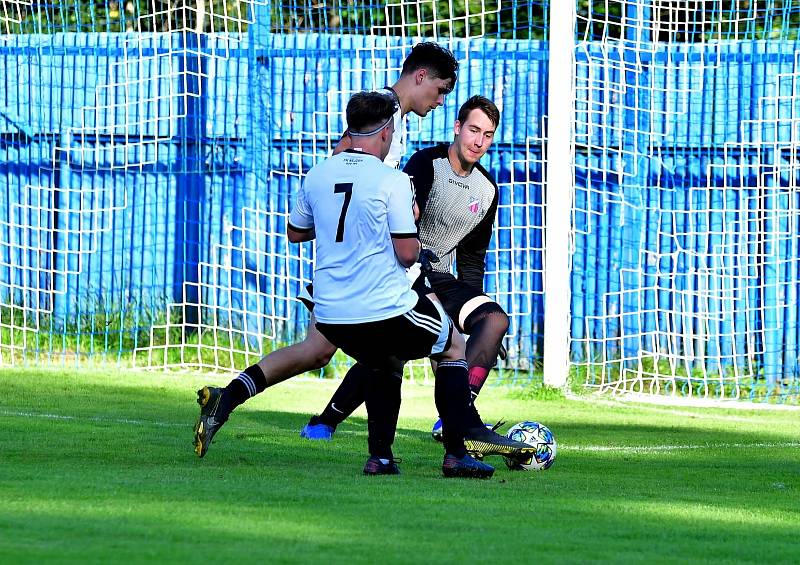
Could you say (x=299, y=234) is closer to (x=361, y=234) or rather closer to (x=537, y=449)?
(x=361, y=234)

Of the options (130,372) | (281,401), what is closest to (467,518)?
(281,401)

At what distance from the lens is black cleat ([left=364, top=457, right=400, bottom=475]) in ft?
19.5

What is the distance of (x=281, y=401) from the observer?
9.51 m

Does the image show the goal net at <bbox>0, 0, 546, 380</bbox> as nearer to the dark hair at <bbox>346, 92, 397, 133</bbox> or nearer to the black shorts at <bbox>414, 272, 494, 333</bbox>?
the black shorts at <bbox>414, 272, 494, 333</bbox>

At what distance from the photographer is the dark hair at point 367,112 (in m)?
5.82

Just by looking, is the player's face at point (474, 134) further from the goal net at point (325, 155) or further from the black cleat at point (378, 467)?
the goal net at point (325, 155)

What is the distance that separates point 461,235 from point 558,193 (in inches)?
106

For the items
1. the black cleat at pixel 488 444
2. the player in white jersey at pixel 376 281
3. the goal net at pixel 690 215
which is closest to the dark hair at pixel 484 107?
the player in white jersey at pixel 376 281

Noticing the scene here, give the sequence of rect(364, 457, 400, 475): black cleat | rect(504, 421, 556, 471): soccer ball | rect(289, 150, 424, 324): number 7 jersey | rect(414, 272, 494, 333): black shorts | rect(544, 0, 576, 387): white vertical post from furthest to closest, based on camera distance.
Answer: rect(544, 0, 576, 387): white vertical post → rect(414, 272, 494, 333): black shorts → rect(504, 421, 556, 471): soccer ball → rect(364, 457, 400, 475): black cleat → rect(289, 150, 424, 324): number 7 jersey

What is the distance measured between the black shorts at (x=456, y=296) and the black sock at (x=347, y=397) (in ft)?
1.94

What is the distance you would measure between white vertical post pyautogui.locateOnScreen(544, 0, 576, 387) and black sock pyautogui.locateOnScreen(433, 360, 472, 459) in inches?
166

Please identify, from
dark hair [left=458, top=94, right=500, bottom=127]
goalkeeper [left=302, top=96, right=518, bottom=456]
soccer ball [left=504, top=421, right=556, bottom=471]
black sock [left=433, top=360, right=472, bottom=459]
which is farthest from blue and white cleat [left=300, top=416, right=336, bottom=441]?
dark hair [left=458, top=94, right=500, bottom=127]

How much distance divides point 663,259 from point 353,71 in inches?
117

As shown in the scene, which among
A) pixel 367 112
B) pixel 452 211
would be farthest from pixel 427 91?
pixel 367 112
